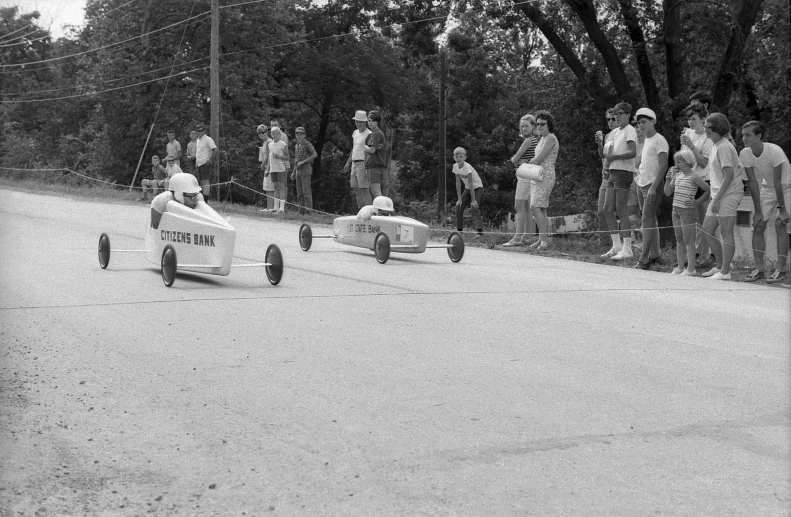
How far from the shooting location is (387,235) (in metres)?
13.8

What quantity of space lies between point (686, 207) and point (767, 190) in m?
0.99

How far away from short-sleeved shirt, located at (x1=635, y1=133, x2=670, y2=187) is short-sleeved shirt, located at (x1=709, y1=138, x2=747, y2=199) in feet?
3.22

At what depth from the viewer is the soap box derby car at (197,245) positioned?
35.6 feet

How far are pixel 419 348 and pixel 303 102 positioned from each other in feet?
181

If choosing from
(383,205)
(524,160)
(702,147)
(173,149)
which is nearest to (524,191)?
(524,160)

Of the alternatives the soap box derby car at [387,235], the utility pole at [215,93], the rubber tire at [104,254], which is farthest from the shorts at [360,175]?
the utility pole at [215,93]

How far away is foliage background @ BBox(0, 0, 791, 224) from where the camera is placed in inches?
968

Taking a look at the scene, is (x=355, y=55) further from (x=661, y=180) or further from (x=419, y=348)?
(x=419, y=348)

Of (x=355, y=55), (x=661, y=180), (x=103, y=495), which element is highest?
(x=355, y=55)

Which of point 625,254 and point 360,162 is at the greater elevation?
point 360,162

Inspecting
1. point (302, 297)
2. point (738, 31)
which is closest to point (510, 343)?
point (302, 297)

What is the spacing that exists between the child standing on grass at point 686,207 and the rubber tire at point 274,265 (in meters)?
5.13

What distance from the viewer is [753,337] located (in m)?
8.54

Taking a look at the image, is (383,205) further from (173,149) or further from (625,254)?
(173,149)
